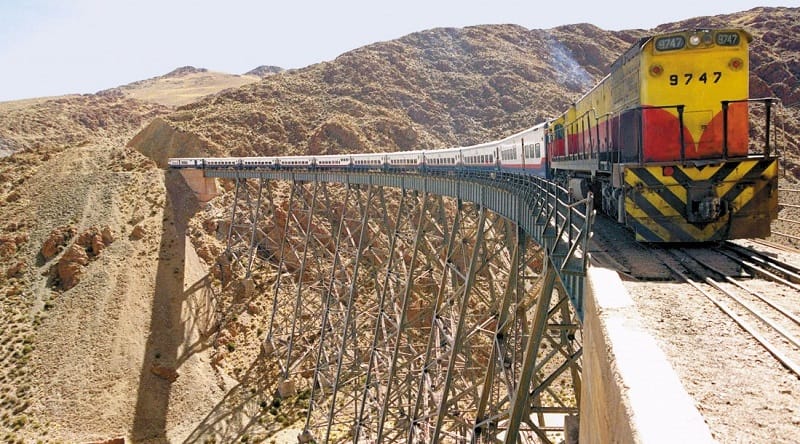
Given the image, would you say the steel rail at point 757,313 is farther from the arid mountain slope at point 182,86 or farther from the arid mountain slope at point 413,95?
the arid mountain slope at point 182,86

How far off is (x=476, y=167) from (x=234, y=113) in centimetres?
3695

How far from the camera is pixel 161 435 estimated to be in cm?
2291

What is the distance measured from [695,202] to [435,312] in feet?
24.4

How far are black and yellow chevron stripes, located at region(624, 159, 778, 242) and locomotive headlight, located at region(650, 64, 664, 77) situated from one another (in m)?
1.69

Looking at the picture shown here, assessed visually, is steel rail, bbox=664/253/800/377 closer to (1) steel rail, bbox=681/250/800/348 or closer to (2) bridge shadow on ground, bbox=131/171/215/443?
(1) steel rail, bbox=681/250/800/348

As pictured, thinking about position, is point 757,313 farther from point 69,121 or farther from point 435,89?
point 69,121

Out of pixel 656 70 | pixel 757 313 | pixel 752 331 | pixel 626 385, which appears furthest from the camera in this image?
pixel 656 70

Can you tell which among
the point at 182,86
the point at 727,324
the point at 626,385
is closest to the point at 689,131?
the point at 727,324

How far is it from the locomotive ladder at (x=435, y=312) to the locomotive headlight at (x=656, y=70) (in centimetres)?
233

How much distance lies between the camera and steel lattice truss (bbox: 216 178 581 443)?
1048 cm

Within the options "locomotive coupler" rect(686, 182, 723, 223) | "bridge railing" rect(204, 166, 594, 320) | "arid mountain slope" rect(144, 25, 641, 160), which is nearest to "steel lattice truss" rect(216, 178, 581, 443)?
"bridge railing" rect(204, 166, 594, 320)

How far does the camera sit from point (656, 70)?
357 inches

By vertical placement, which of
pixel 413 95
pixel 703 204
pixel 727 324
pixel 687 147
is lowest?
pixel 727 324

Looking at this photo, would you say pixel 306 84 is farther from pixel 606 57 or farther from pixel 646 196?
pixel 646 196
